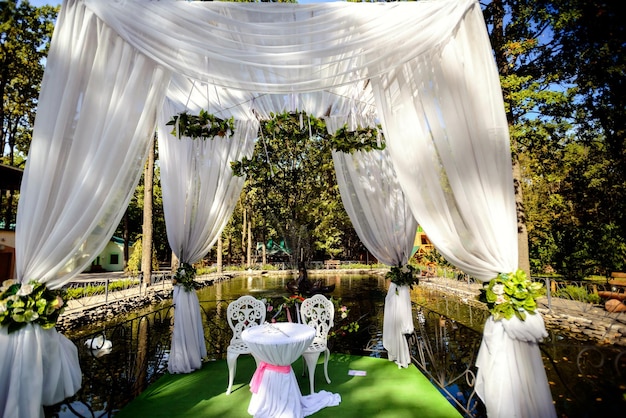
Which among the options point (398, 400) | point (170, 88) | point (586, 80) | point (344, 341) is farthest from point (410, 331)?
point (586, 80)

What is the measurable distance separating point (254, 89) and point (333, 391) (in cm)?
316

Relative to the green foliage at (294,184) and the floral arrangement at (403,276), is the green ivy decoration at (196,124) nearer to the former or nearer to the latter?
the green foliage at (294,184)

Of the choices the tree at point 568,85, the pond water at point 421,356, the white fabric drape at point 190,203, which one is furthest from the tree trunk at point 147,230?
the tree at point 568,85

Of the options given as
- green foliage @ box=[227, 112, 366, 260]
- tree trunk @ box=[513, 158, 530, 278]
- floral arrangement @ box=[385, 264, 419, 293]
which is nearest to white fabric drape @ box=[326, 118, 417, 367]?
floral arrangement @ box=[385, 264, 419, 293]

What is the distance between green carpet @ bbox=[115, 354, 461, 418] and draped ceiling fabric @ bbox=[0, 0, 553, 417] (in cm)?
125

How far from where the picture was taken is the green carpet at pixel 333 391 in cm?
309

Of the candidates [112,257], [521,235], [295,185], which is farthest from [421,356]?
[112,257]

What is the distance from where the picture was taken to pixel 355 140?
3.85m

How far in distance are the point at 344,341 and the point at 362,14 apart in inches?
240

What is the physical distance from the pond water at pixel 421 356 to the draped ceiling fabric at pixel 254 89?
3.45 ft

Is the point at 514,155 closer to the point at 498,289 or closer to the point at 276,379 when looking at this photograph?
the point at 498,289

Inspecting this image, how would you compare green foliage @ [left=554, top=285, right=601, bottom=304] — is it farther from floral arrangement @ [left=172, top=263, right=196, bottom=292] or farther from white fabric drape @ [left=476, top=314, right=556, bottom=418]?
floral arrangement @ [left=172, top=263, right=196, bottom=292]

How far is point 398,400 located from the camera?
332cm

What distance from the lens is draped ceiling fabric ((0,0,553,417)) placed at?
89.6 inches
